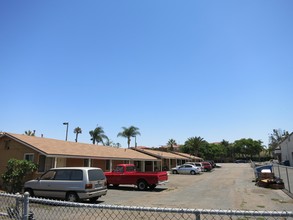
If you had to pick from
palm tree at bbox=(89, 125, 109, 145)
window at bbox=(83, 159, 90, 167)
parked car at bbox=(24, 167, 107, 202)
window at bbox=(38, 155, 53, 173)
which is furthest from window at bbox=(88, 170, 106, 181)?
palm tree at bbox=(89, 125, 109, 145)

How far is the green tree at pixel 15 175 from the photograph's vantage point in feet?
60.5

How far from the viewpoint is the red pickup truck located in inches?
802

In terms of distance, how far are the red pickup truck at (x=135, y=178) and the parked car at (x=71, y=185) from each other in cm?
646

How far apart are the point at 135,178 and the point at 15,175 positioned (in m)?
8.81

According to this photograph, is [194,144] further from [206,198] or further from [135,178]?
[206,198]

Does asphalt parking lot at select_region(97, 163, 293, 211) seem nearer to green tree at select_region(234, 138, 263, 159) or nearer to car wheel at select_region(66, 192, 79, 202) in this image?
car wheel at select_region(66, 192, 79, 202)

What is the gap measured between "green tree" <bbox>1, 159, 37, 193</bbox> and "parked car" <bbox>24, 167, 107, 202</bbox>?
176 inches

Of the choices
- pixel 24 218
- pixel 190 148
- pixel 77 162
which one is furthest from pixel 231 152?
pixel 24 218

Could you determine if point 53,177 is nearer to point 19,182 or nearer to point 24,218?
point 19,182

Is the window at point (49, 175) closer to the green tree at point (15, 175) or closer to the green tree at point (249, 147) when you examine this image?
the green tree at point (15, 175)

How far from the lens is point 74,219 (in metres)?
9.38

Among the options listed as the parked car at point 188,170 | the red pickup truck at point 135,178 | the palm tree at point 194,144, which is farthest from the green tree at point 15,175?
the palm tree at point 194,144

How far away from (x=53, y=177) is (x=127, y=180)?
810 centimetres

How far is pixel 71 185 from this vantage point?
13406 millimetres
